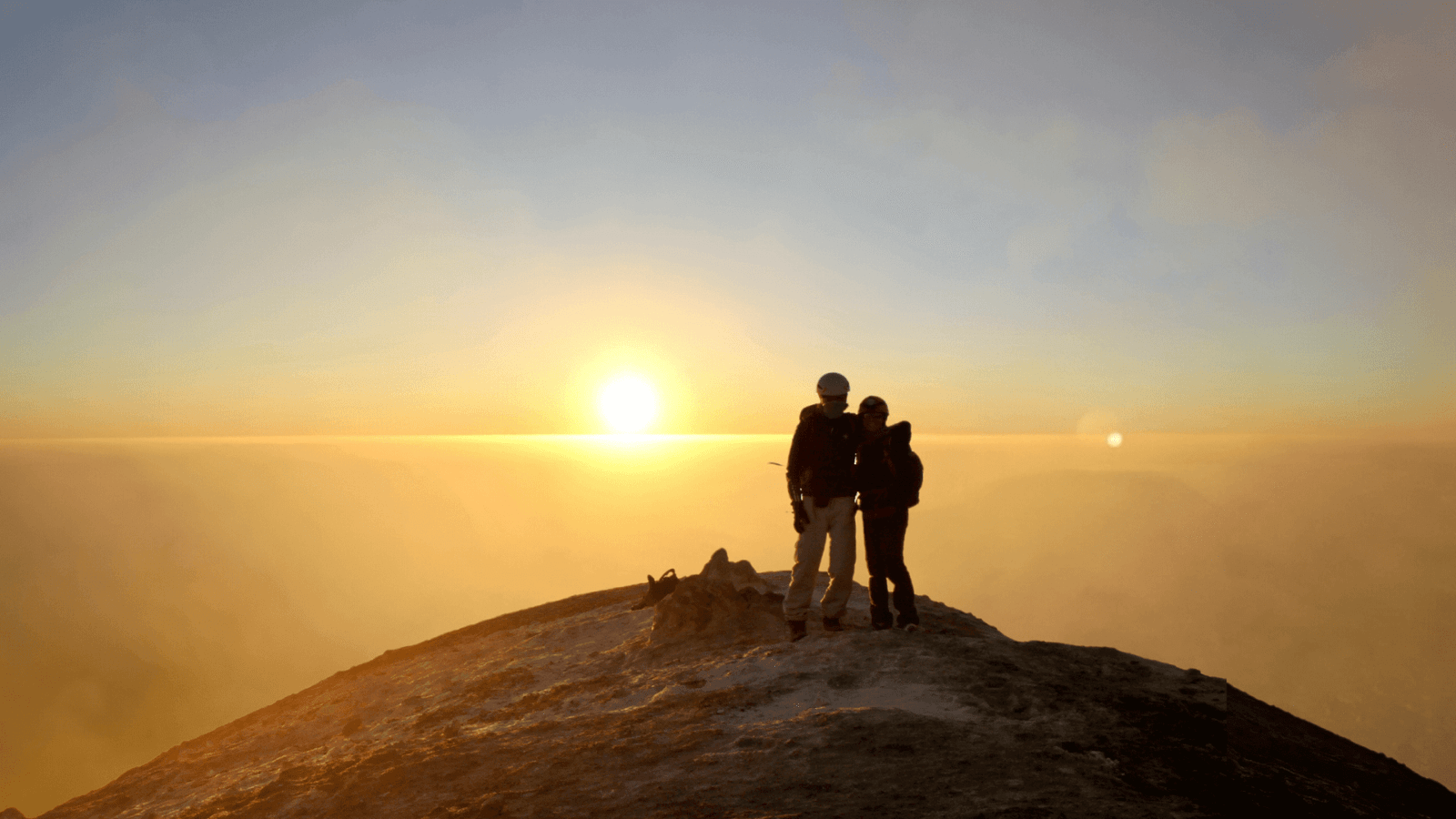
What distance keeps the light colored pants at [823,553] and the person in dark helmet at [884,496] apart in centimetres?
25

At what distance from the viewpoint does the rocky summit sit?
525 cm

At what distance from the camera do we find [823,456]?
8.52 m

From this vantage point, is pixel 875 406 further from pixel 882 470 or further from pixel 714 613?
pixel 714 613

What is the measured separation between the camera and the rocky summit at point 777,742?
207 inches

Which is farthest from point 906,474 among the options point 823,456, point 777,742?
point 777,742

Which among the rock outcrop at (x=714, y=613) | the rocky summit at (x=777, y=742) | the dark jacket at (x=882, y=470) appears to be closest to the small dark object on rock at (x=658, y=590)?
the rocky summit at (x=777, y=742)

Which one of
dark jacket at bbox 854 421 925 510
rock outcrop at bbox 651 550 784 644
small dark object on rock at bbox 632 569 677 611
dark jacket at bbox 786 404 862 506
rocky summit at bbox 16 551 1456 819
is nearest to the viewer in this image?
rocky summit at bbox 16 551 1456 819

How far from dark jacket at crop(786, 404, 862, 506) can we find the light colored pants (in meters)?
0.14

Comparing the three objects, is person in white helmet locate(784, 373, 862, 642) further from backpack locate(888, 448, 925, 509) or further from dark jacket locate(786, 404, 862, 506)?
backpack locate(888, 448, 925, 509)

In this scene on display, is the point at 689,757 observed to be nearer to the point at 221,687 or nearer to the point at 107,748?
the point at 107,748

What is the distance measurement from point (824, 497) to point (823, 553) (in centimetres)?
69

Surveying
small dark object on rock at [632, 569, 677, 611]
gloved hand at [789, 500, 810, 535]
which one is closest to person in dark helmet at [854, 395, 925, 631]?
gloved hand at [789, 500, 810, 535]

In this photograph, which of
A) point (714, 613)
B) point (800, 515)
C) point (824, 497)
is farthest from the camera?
point (714, 613)

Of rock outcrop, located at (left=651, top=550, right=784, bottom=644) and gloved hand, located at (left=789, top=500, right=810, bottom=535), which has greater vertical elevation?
gloved hand, located at (left=789, top=500, right=810, bottom=535)
